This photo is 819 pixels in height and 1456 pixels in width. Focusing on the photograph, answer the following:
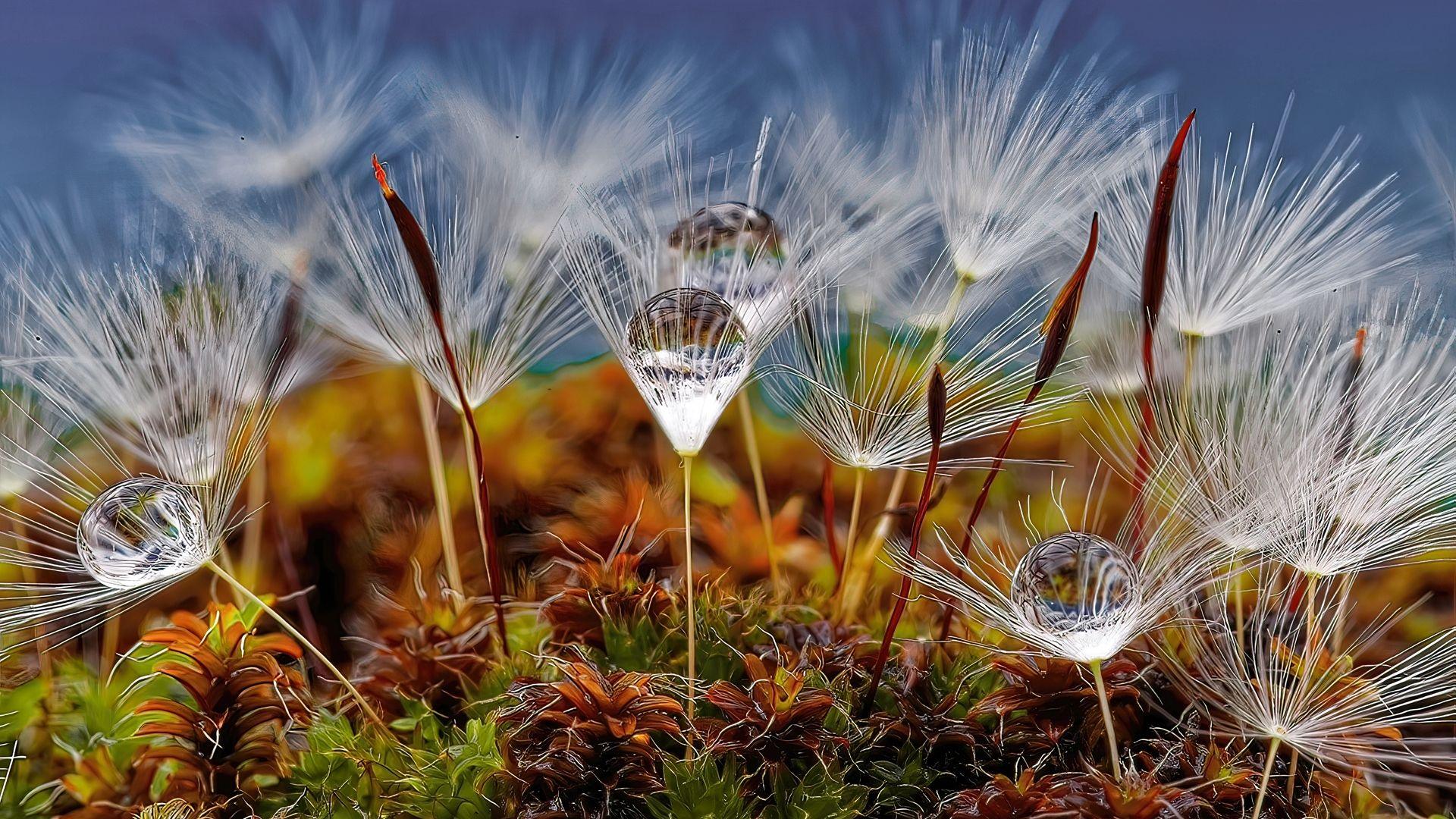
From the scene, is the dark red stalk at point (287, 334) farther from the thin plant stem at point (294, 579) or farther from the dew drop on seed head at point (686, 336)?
the dew drop on seed head at point (686, 336)

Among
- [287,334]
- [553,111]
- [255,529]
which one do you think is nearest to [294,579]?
[255,529]

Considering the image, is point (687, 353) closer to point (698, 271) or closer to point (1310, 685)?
point (698, 271)

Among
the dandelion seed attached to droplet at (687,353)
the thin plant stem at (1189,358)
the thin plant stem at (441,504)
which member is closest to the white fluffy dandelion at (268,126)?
the thin plant stem at (441,504)

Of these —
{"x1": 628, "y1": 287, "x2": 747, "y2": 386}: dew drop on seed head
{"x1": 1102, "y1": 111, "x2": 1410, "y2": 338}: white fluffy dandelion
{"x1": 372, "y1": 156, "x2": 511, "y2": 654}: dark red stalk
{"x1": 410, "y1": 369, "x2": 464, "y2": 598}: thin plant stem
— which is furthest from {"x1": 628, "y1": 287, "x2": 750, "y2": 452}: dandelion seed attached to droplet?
{"x1": 1102, "y1": 111, "x2": 1410, "y2": 338}: white fluffy dandelion

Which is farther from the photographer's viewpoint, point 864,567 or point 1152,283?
point 864,567

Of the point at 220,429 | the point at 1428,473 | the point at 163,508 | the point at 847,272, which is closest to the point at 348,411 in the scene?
the point at 220,429

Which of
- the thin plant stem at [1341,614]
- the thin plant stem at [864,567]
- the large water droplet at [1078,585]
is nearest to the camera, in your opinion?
the large water droplet at [1078,585]

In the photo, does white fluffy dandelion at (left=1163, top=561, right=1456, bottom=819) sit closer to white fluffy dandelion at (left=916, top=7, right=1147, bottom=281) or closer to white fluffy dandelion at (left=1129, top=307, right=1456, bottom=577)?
white fluffy dandelion at (left=1129, top=307, right=1456, bottom=577)
